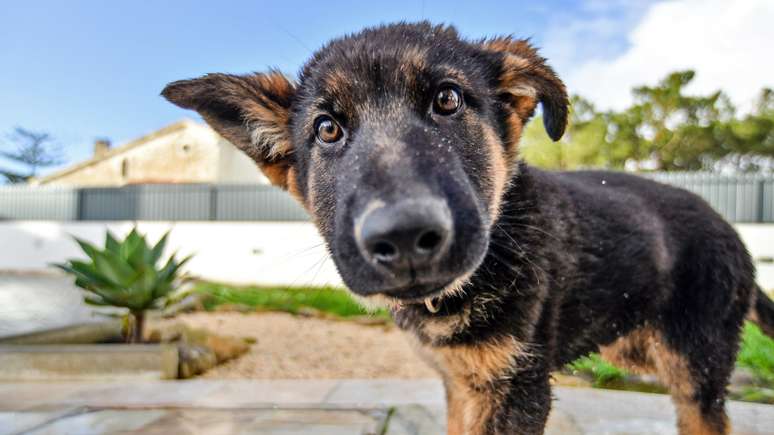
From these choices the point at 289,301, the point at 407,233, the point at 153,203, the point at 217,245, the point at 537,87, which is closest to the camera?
the point at 407,233

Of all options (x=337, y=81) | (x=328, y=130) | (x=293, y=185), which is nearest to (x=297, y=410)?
(x=293, y=185)

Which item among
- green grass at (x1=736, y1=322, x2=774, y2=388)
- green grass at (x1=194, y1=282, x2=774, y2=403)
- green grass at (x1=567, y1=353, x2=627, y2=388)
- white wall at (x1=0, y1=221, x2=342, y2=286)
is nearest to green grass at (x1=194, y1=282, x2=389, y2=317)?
green grass at (x1=194, y1=282, x2=774, y2=403)

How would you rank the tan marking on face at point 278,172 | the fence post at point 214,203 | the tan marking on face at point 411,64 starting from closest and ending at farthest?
the tan marking on face at point 411,64 → the tan marking on face at point 278,172 → the fence post at point 214,203

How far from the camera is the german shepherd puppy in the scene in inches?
84.9

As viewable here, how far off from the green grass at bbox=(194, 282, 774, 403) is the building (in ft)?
49.8

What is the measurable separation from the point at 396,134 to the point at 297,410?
109 inches

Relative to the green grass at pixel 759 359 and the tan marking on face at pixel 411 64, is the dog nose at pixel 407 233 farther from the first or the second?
the green grass at pixel 759 359

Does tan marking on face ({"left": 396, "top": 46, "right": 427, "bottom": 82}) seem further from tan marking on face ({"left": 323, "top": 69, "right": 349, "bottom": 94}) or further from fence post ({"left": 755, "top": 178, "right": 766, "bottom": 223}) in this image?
fence post ({"left": 755, "top": 178, "right": 766, "bottom": 223})

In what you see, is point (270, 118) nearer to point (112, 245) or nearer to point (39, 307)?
point (112, 245)

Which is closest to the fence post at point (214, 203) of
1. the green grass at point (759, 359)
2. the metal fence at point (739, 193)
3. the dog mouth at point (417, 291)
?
the metal fence at point (739, 193)

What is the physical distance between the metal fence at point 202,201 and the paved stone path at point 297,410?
42.4 feet

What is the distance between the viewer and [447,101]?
263 centimetres

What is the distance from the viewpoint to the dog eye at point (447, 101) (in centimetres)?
262

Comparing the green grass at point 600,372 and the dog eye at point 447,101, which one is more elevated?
the dog eye at point 447,101
